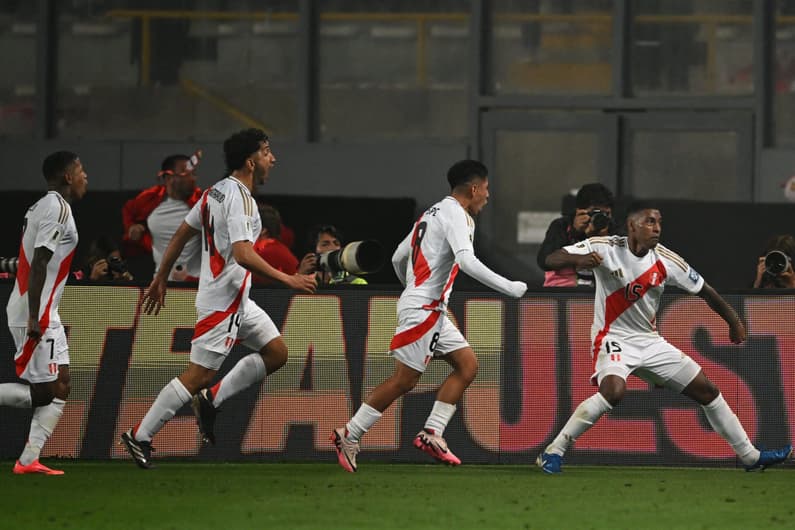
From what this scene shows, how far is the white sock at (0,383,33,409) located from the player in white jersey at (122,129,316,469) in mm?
630

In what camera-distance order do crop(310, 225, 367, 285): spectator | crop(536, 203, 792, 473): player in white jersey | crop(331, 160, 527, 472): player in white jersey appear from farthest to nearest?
crop(310, 225, 367, 285): spectator → crop(536, 203, 792, 473): player in white jersey → crop(331, 160, 527, 472): player in white jersey

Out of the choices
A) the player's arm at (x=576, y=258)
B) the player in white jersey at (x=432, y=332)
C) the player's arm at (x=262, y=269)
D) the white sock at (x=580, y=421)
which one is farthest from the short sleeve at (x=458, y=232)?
the white sock at (x=580, y=421)

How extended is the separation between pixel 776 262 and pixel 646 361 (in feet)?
6.14

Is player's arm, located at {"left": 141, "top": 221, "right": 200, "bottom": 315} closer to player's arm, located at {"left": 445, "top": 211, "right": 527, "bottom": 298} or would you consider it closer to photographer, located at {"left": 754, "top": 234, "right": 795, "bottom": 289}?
player's arm, located at {"left": 445, "top": 211, "right": 527, "bottom": 298}

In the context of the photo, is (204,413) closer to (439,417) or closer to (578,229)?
(439,417)

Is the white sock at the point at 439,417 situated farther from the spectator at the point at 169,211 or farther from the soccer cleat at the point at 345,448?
the spectator at the point at 169,211

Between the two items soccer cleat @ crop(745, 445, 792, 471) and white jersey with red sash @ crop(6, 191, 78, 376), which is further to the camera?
soccer cleat @ crop(745, 445, 792, 471)

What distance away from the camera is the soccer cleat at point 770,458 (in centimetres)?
1055

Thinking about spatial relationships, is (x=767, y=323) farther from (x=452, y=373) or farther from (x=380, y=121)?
(x=380, y=121)

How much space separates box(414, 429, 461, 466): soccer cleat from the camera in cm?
1029

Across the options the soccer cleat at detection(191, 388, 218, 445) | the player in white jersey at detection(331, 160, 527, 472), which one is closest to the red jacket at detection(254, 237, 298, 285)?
the player in white jersey at detection(331, 160, 527, 472)

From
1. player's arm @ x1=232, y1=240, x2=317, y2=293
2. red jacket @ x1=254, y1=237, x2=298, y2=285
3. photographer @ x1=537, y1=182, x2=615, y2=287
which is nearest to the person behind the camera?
player's arm @ x1=232, y1=240, x2=317, y2=293

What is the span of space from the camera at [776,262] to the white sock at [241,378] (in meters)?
3.80

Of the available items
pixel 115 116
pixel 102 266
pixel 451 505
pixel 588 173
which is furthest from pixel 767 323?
pixel 115 116
